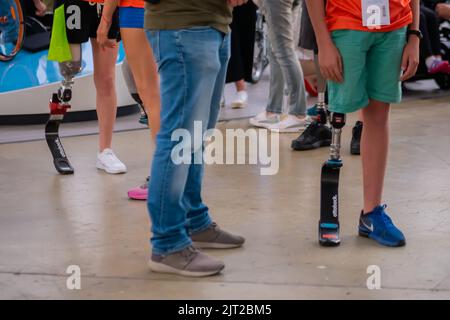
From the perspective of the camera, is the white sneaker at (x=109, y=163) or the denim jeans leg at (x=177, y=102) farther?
the white sneaker at (x=109, y=163)

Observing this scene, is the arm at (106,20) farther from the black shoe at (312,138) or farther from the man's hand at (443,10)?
the man's hand at (443,10)

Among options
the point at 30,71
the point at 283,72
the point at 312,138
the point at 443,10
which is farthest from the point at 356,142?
the point at 443,10

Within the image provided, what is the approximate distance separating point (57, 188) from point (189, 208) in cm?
166

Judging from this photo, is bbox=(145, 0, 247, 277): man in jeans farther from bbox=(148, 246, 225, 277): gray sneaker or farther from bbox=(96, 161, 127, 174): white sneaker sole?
bbox=(96, 161, 127, 174): white sneaker sole

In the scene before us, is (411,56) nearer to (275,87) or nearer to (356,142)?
(356,142)

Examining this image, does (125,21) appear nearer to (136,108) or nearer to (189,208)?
(189,208)

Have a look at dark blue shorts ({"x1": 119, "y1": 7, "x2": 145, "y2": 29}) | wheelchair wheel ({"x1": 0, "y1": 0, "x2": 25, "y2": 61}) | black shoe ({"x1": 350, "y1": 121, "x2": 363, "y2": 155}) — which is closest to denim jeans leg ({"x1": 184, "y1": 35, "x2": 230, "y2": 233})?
dark blue shorts ({"x1": 119, "y1": 7, "x2": 145, "y2": 29})

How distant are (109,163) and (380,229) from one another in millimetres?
2246

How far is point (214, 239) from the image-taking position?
426cm

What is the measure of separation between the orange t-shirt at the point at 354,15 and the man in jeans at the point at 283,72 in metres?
2.95

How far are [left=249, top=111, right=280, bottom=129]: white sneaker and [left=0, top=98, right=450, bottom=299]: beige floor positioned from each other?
741 mm

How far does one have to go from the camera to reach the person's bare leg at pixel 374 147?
4.29m

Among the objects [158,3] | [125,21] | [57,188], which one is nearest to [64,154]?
[57,188]

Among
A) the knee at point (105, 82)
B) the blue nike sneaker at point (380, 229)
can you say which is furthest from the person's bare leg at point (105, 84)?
the blue nike sneaker at point (380, 229)
